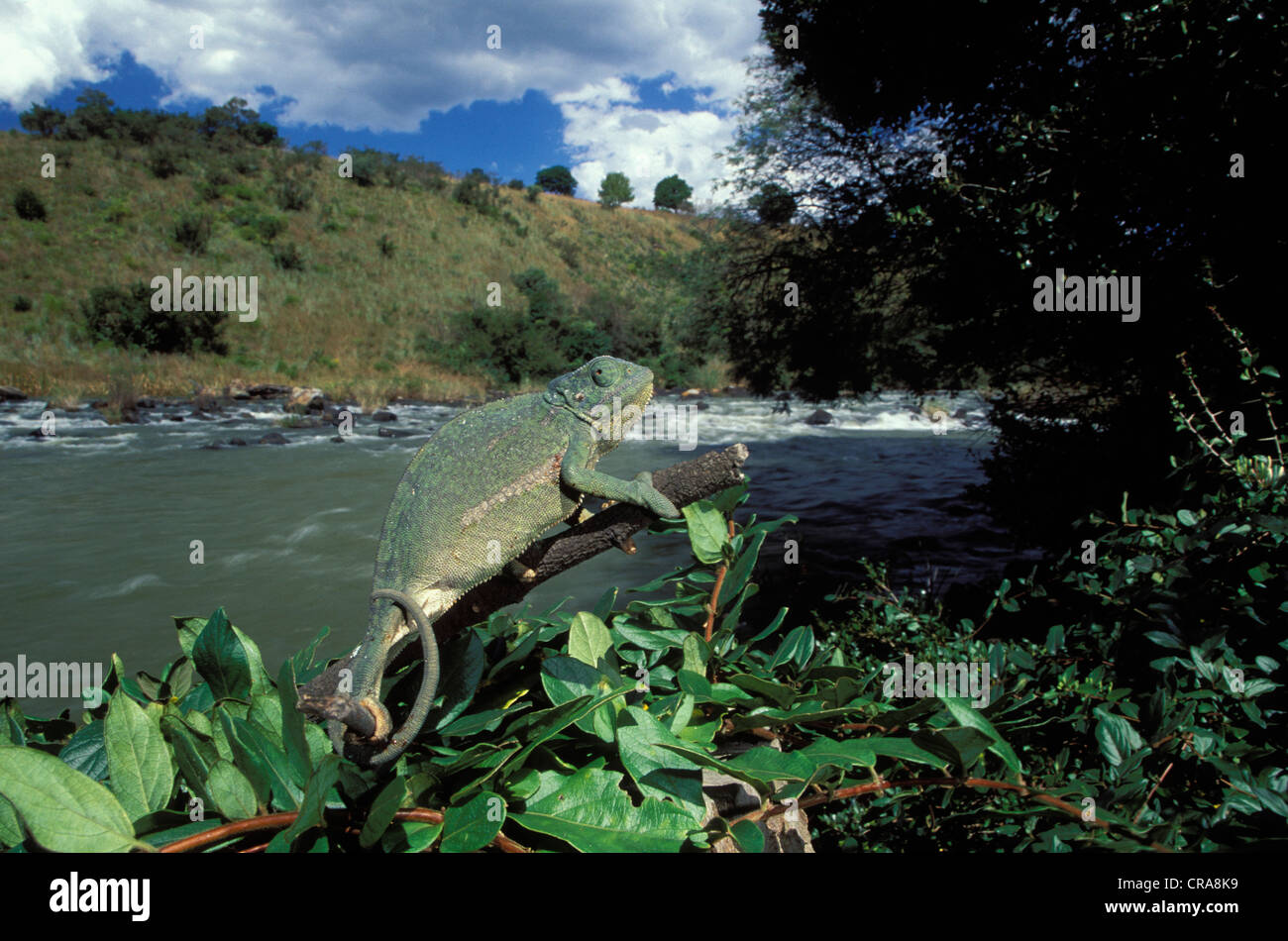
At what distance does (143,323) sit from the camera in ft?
94.3

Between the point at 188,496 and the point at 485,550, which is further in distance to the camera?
the point at 188,496

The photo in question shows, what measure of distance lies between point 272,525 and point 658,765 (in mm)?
12543

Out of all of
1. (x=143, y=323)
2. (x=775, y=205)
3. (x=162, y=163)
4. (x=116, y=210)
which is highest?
(x=162, y=163)

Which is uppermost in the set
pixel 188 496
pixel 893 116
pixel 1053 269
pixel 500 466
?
pixel 893 116

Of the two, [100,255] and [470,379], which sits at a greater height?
[100,255]

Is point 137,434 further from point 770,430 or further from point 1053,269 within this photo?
point 1053,269

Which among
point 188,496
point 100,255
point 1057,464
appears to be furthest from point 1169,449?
point 100,255

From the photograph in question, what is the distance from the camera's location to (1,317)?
1154 inches

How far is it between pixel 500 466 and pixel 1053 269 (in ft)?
15.5

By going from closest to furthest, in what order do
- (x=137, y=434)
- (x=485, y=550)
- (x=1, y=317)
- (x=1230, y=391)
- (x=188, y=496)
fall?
(x=485, y=550) < (x=1230, y=391) < (x=188, y=496) < (x=137, y=434) < (x=1, y=317)

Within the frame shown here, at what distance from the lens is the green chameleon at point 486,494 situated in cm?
140

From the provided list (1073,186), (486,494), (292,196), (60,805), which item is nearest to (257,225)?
(292,196)

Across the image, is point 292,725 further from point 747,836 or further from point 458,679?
point 747,836

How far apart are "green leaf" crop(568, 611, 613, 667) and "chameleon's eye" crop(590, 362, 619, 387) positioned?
0.76 m
